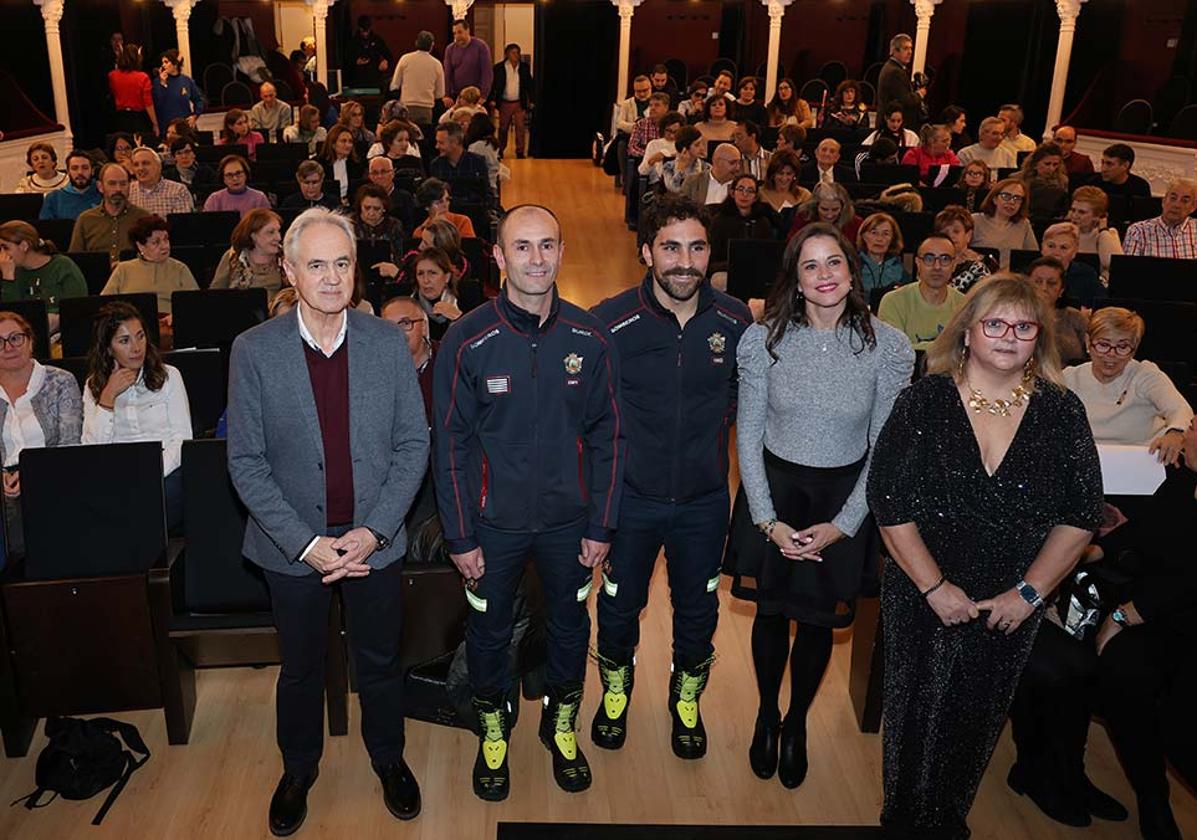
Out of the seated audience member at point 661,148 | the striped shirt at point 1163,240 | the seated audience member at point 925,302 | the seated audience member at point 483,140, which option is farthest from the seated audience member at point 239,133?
the striped shirt at point 1163,240

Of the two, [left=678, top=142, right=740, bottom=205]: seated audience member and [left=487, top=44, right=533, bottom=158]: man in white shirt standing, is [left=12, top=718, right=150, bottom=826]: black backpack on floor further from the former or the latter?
[left=487, top=44, right=533, bottom=158]: man in white shirt standing

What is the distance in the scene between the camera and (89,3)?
537 inches

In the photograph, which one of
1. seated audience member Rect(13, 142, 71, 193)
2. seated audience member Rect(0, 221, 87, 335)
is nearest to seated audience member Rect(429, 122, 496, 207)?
seated audience member Rect(13, 142, 71, 193)

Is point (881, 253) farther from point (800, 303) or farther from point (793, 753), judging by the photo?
point (793, 753)

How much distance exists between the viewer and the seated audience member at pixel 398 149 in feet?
28.7

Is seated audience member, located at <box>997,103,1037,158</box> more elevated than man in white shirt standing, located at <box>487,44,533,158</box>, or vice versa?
man in white shirt standing, located at <box>487,44,533,158</box>

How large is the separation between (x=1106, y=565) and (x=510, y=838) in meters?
1.92

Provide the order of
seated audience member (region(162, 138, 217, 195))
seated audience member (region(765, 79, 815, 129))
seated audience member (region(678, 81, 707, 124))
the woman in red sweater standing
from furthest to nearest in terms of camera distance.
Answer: seated audience member (region(765, 79, 815, 129)), seated audience member (region(678, 81, 707, 124)), the woman in red sweater standing, seated audience member (region(162, 138, 217, 195))

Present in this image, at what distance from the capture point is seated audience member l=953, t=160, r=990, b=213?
814 cm

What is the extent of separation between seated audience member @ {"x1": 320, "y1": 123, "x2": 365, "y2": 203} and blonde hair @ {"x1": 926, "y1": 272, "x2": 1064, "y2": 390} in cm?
652

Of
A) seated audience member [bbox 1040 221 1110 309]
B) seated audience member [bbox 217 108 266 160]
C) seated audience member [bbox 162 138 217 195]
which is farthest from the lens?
seated audience member [bbox 217 108 266 160]

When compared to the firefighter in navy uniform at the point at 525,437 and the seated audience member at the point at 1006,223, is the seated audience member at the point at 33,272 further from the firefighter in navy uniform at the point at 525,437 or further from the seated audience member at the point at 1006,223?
the seated audience member at the point at 1006,223

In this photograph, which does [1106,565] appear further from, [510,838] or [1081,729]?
[510,838]

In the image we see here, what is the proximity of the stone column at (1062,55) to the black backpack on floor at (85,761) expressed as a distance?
13.7 m
